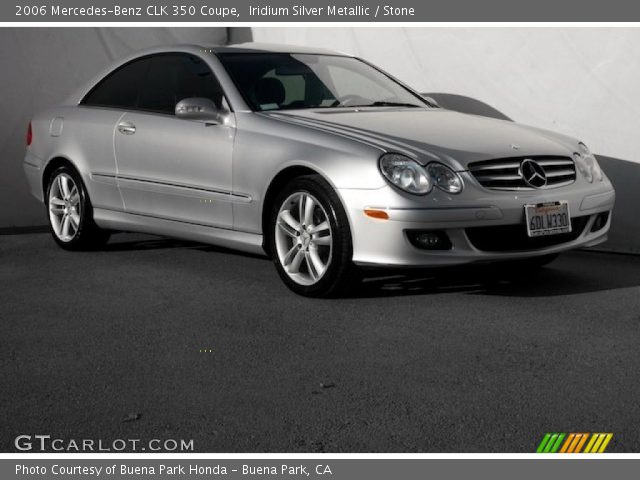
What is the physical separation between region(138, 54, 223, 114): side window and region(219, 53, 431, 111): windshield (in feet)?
0.59

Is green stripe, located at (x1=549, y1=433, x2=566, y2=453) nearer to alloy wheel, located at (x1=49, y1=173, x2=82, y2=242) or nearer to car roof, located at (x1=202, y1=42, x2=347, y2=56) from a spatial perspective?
car roof, located at (x1=202, y1=42, x2=347, y2=56)

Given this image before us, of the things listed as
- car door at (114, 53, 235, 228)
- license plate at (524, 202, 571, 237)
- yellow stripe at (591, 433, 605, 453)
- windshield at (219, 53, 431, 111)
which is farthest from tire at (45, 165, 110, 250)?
yellow stripe at (591, 433, 605, 453)

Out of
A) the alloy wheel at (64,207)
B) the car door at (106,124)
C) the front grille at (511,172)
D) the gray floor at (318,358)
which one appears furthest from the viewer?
the alloy wheel at (64,207)

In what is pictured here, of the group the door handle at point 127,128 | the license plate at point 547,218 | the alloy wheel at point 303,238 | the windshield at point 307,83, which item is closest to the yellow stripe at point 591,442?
the license plate at point 547,218

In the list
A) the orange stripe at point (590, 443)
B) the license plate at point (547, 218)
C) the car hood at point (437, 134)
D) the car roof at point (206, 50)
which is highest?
the car roof at point (206, 50)

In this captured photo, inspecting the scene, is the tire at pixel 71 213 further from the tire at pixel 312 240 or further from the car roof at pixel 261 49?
the tire at pixel 312 240

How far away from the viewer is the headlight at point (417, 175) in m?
6.32

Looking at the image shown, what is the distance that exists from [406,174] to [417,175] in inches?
2.4

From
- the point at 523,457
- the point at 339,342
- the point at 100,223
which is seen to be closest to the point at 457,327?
the point at 339,342

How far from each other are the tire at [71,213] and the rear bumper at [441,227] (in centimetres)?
283

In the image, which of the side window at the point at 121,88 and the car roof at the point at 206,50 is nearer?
the car roof at the point at 206,50

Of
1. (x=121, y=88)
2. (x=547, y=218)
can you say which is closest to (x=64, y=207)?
(x=121, y=88)

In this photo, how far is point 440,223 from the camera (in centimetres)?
629
